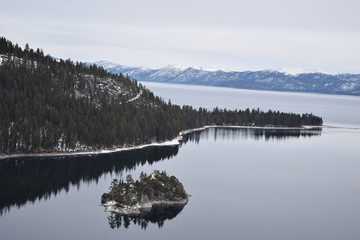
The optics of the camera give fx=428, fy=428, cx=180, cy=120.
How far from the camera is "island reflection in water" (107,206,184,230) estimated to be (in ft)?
282

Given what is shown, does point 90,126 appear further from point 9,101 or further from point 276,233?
point 276,233

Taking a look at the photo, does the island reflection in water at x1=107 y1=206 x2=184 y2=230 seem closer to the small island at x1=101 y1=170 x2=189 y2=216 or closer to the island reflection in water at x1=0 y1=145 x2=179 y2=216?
the small island at x1=101 y1=170 x2=189 y2=216

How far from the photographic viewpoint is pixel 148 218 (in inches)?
3548

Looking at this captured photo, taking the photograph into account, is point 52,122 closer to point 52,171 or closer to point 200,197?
point 52,171

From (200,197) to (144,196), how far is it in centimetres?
1672

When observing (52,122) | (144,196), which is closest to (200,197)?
(144,196)

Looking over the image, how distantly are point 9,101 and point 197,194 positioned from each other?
96601mm

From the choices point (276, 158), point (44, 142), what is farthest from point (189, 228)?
point (276, 158)

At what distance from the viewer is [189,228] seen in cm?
8494

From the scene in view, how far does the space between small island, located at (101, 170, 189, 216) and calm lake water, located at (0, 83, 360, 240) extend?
2850mm

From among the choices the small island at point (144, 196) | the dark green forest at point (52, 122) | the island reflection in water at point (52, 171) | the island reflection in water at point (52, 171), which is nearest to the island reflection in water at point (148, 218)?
the island reflection in water at point (52, 171)

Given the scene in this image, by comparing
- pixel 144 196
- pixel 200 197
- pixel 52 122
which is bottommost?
pixel 200 197

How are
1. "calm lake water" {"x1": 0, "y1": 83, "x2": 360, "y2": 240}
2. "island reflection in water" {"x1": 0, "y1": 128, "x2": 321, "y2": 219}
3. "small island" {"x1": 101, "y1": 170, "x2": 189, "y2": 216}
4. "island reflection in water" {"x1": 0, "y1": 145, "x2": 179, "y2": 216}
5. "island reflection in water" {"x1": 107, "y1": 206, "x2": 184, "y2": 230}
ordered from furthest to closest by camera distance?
"island reflection in water" {"x1": 0, "y1": 145, "x2": 179, "y2": 216}
"island reflection in water" {"x1": 0, "y1": 128, "x2": 321, "y2": 219}
"small island" {"x1": 101, "y1": 170, "x2": 189, "y2": 216}
"island reflection in water" {"x1": 107, "y1": 206, "x2": 184, "y2": 230}
"calm lake water" {"x1": 0, "y1": 83, "x2": 360, "y2": 240}

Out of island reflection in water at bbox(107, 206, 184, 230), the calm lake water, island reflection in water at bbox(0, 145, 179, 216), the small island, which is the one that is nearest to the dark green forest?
island reflection in water at bbox(0, 145, 179, 216)
